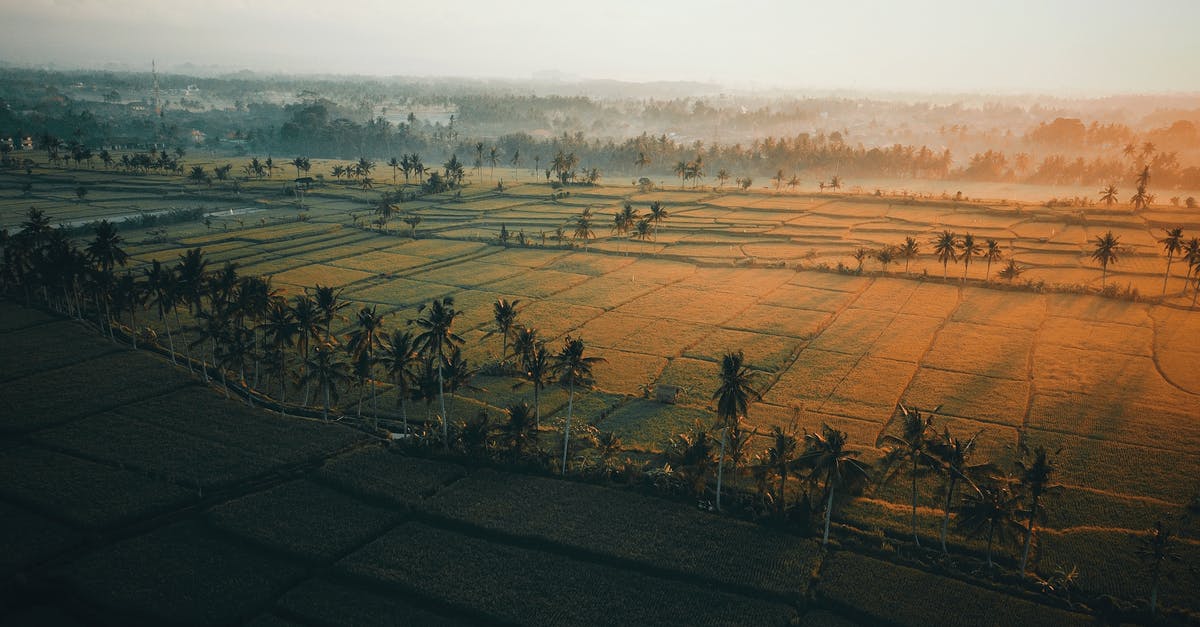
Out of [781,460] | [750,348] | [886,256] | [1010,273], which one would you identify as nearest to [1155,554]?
[781,460]

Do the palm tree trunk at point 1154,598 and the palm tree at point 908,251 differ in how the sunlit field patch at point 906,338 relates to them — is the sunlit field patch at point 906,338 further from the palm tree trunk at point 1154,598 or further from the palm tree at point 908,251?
the palm tree trunk at point 1154,598

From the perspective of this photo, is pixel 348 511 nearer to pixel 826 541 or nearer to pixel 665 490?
pixel 665 490

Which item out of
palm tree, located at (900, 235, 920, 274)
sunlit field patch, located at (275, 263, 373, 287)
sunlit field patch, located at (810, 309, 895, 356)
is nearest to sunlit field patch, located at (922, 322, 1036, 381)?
sunlit field patch, located at (810, 309, 895, 356)

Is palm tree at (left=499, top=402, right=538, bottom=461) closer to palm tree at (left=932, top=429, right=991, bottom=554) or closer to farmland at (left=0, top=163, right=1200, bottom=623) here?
farmland at (left=0, top=163, right=1200, bottom=623)

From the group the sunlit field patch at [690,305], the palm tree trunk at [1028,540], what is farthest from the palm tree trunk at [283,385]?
the palm tree trunk at [1028,540]

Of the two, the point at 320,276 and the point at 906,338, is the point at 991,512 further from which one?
the point at 320,276
